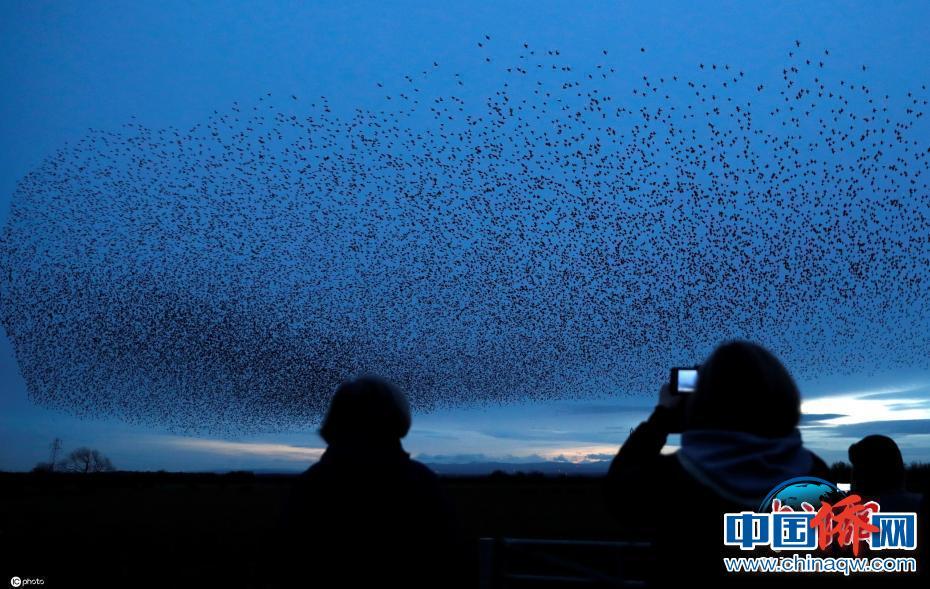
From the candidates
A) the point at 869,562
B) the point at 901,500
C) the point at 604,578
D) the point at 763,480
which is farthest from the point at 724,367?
the point at 604,578

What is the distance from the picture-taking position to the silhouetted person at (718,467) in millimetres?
2531

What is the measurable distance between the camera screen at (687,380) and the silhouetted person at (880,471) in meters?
1.86

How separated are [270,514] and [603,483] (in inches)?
2747

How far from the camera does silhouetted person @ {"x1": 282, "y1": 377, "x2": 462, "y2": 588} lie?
3.41m

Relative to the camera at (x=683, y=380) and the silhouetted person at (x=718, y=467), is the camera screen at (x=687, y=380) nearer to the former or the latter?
the camera at (x=683, y=380)

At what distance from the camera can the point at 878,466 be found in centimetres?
446

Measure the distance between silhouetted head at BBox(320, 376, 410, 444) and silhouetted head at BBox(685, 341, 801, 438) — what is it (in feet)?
4.72

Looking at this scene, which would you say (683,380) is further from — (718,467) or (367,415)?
(367,415)

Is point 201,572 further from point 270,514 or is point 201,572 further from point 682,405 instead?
point 270,514

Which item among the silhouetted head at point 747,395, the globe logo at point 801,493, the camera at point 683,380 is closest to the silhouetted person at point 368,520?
the camera at point 683,380

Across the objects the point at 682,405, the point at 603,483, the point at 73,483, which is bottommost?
the point at 73,483

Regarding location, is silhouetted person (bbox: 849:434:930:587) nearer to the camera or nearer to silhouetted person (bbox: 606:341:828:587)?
the camera

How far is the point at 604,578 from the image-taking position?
34.5 ft

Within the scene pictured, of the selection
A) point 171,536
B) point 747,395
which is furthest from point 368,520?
point 171,536
